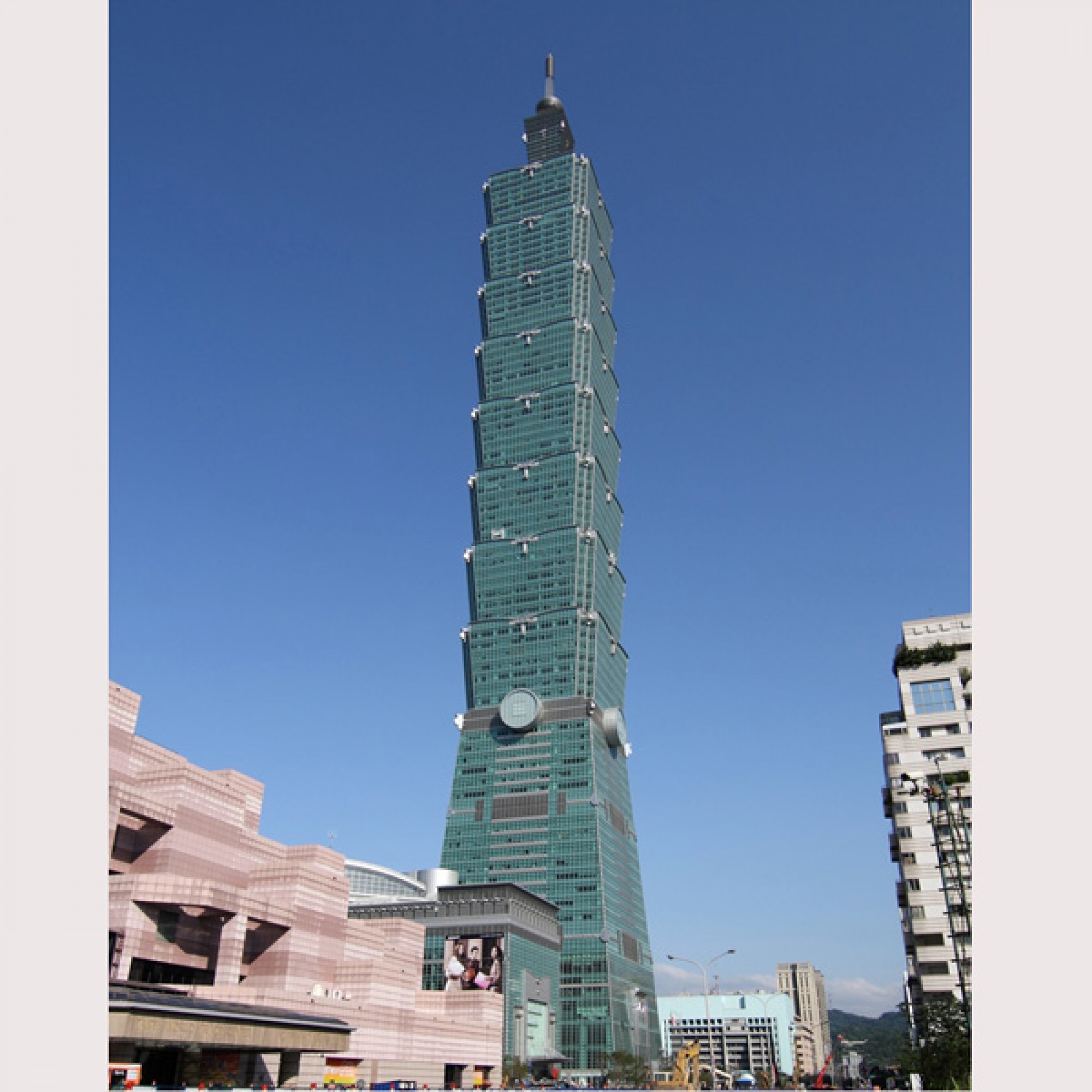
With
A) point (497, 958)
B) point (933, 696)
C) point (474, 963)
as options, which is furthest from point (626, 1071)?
point (933, 696)

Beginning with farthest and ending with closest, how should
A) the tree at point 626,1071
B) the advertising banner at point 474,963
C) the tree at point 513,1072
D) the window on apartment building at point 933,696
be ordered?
1. the tree at point 626,1071
2. the advertising banner at point 474,963
3. the tree at point 513,1072
4. the window on apartment building at point 933,696

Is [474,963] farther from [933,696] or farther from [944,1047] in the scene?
[944,1047]

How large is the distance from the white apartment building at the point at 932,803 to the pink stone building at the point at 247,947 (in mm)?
57537

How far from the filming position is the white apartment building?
95.9 metres

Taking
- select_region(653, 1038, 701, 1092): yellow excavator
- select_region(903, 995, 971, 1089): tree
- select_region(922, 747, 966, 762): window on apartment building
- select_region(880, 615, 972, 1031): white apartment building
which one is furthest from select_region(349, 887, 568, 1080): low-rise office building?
select_region(903, 995, 971, 1089): tree

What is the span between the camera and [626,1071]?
7008 inches

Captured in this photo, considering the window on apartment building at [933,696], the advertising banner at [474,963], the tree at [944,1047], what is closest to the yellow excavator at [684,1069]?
the tree at [944,1047]

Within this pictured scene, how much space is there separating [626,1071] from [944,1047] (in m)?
118

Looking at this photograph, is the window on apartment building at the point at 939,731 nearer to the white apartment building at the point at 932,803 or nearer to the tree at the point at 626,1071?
the white apartment building at the point at 932,803

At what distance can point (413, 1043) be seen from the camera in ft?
397

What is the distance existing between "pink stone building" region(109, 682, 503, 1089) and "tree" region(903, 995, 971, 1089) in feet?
161

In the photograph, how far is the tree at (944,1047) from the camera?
237ft
